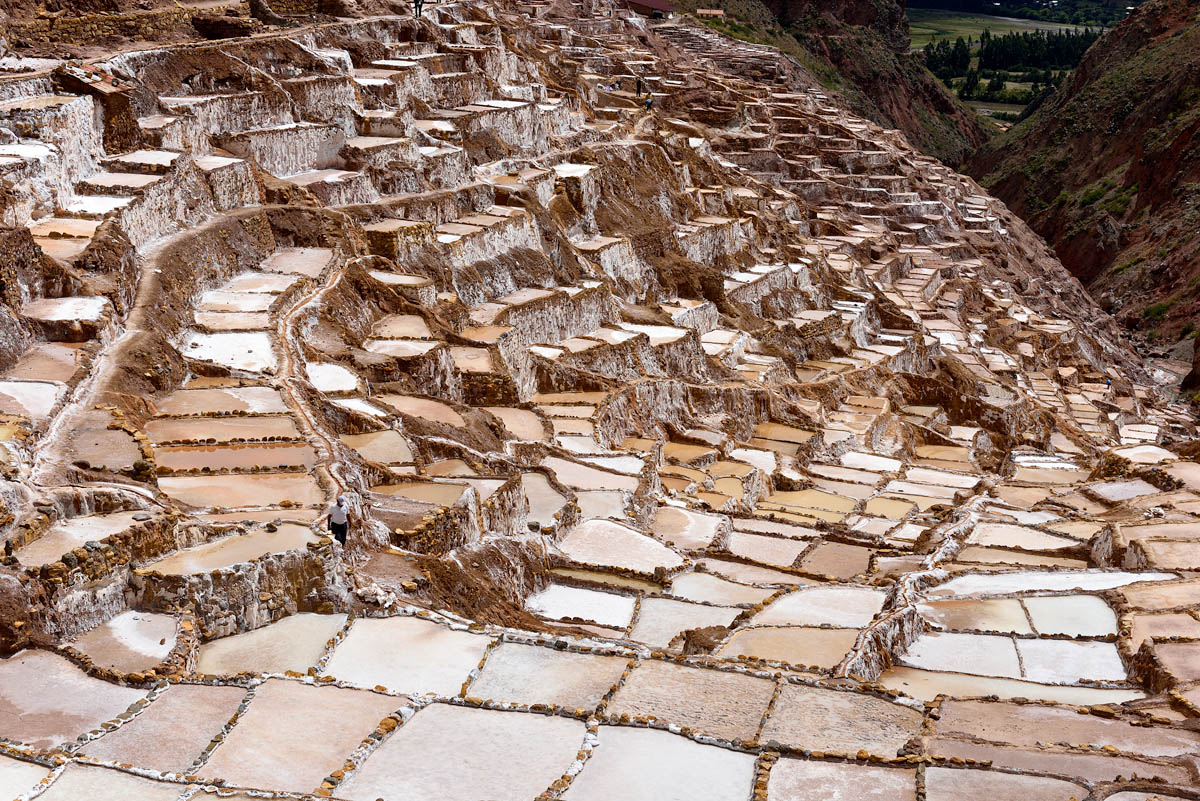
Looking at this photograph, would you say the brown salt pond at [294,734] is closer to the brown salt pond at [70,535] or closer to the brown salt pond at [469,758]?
the brown salt pond at [469,758]

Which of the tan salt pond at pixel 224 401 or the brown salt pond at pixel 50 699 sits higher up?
the tan salt pond at pixel 224 401

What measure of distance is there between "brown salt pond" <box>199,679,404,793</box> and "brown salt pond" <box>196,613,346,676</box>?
0.62 m

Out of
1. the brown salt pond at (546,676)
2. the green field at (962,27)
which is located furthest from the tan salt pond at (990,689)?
the green field at (962,27)

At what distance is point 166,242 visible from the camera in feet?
84.3

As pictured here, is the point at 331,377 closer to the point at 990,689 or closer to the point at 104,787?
the point at 104,787

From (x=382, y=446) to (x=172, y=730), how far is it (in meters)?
8.89

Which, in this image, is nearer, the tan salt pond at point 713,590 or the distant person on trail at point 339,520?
the distant person on trail at point 339,520

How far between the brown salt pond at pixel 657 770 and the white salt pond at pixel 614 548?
7.83m

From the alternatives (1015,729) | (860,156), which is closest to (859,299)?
(860,156)

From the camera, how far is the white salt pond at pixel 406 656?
14180mm

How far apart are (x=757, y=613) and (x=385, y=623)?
19.8 ft

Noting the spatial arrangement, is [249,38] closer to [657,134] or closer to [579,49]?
[657,134]

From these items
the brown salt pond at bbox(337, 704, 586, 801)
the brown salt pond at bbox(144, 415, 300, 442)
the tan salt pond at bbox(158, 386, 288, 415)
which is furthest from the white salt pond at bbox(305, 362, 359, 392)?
the brown salt pond at bbox(337, 704, 586, 801)

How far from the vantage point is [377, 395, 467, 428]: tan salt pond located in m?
23.7
